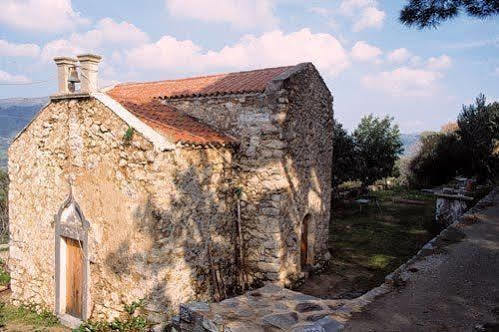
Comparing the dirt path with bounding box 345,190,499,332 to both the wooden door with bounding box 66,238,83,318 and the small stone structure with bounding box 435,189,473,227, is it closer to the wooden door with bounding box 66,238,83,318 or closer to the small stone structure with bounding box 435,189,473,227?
the small stone structure with bounding box 435,189,473,227

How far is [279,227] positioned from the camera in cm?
871

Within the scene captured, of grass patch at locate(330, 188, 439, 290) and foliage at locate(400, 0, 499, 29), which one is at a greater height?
foliage at locate(400, 0, 499, 29)

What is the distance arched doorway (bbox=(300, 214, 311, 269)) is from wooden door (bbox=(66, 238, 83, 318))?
17.9 feet

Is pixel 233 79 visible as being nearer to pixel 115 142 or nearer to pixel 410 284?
pixel 115 142

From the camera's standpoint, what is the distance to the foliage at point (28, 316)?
8.64 metres

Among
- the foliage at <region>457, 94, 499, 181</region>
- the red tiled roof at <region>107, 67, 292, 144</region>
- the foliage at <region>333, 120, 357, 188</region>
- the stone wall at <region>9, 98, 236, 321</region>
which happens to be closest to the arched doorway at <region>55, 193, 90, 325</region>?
the stone wall at <region>9, 98, 236, 321</region>

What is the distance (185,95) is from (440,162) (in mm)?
19309

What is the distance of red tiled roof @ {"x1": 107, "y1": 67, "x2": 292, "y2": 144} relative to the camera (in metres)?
8.02

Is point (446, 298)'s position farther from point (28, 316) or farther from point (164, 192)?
point (28, 316)

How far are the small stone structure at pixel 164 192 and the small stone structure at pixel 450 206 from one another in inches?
232

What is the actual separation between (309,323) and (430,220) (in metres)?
12.3

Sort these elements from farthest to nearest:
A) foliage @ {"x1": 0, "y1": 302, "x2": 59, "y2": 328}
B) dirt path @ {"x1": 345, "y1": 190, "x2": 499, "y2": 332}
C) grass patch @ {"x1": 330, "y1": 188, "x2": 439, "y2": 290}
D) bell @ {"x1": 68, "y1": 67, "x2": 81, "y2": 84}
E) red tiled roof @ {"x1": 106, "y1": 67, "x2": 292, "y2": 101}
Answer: grass patch @ {"x1": 330, "y1": 188, "x2": 439, "y2": 290} < red tiled roof @ {"x1": 106, "y1": 67, "x2": 292, "y2": 101} < foliage @ {"x1": 0, "y1": 302, "x2": 59, "y2": 328} < bell @ {"x1": 68, "y1": 67, "x2": 81, "y2": 84} < dirt path @ {"x1": 345, "y1": 190, "x2": 499, "y2": 332}

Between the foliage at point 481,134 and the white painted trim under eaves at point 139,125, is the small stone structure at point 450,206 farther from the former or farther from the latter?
the white painted trim under eaves at point 139,125

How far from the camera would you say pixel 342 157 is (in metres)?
18.0
